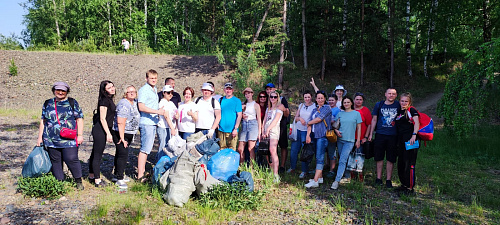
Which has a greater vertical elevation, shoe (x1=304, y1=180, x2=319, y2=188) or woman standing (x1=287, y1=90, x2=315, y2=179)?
woman standing (x1=287, y1=90, x2=315, y2=179)

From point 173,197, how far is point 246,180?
44.4 inches

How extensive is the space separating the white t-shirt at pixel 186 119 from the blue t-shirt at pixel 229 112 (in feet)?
1.81

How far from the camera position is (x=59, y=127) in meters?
4.48

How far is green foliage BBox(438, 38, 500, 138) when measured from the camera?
22.3 feet

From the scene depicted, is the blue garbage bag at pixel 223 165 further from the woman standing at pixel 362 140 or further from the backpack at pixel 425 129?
the backpack at pixel 425 129

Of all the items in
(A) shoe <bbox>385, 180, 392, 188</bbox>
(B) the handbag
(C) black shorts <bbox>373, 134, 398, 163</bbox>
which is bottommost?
(A) shoe <bbox>385, 180, 392, 188</bbox>

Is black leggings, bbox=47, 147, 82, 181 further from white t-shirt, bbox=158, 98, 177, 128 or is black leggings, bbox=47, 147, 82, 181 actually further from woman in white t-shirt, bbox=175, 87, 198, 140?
woman in white t-shirt, bbox=175, 87, 198, 140

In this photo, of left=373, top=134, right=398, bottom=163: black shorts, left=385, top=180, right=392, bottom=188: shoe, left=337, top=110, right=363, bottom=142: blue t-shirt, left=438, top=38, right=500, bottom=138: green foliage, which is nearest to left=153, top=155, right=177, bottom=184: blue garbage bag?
left=337, top=110, right=363, bottom=142: blue t-shirt

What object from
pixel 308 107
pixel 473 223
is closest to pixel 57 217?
pixel 308 107

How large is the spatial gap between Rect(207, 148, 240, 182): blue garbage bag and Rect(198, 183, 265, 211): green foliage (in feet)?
1.19

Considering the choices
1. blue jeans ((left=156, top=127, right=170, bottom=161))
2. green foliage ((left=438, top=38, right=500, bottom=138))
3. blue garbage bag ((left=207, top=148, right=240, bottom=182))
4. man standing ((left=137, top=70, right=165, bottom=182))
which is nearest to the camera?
blue garbage bag ((left=207, top=148, right=240, bottom=182))

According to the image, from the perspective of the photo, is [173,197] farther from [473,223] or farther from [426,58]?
[426,58]

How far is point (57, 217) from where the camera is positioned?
3.87 m

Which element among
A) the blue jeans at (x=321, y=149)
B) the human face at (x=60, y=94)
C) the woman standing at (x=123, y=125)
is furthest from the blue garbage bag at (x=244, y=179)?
the human face at (x=60, y=94)
